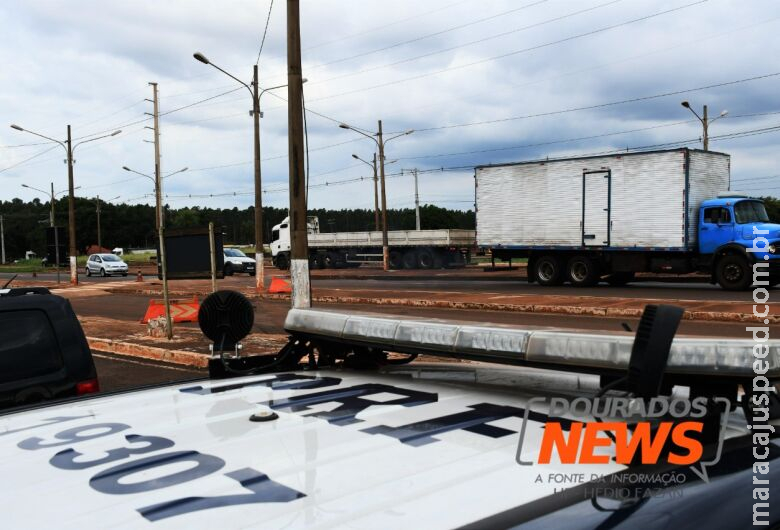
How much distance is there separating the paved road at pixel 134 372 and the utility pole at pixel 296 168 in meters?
1.96

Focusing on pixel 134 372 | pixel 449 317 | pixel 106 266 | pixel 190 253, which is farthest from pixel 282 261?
pixel 134 372

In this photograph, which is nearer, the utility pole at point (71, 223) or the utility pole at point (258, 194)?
the utility pole at point (258, 194)

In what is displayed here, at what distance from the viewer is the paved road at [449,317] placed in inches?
519

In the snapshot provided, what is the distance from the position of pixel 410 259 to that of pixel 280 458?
139 feet

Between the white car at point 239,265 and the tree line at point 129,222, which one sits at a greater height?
the tree line at point 129,222

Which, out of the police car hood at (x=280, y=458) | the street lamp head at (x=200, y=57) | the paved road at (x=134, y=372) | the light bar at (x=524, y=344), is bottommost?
the paved road at (x=134, y=372)

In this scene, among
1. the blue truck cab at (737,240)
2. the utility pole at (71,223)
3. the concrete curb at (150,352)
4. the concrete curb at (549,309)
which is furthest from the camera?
the utility pole at (71,223)

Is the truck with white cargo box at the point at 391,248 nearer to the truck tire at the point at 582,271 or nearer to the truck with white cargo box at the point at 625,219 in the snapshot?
the truck with white cargo box at the point at 625,219

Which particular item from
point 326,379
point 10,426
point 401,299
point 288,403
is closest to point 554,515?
point 288,403

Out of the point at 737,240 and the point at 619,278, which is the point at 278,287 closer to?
the point at 619,278

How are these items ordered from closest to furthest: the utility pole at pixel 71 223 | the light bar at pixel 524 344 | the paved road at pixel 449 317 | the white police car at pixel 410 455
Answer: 1. the white police car at pixel 410 455
2. the light bar at pixel 524 344
3. the paved road at pixel 449 317
4. the utility pole at pixel 71 223

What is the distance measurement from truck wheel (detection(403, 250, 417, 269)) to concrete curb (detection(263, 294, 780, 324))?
71.7ft

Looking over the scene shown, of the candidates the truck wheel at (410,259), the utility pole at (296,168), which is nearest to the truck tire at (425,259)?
the truck wheel at (410,259)

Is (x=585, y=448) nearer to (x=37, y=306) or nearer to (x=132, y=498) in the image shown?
(x=132, y=498)
